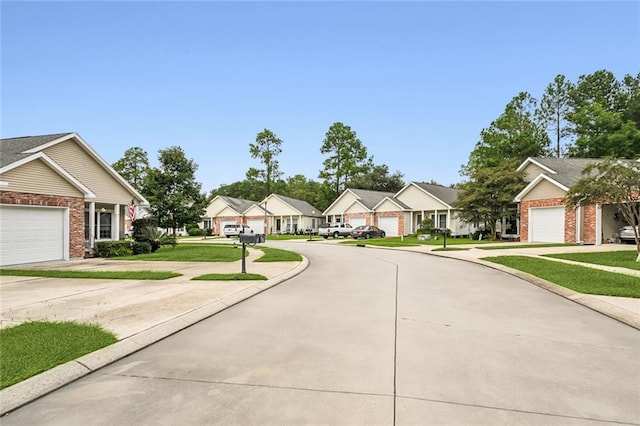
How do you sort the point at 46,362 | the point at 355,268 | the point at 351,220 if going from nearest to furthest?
the point at 46,362 < the point at 355,268 < the point at 351,220

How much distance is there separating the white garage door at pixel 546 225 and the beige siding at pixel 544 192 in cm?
89

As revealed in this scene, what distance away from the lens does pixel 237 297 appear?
8.14m

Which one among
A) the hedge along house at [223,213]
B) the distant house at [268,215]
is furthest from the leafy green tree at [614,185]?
the hedge along house at [223,213]

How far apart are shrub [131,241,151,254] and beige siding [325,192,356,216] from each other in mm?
30281

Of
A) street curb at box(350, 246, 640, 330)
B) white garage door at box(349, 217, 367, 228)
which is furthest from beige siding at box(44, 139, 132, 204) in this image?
white garage door at box(349, 217, 367, 228)

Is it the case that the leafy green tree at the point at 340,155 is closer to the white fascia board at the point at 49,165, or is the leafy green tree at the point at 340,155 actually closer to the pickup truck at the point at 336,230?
the pickup truck at the point at 336,230

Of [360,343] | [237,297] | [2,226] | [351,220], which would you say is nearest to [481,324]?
[360,343]

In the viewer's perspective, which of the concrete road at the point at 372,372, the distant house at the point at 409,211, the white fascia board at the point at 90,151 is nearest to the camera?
the concrete road at the point at 372,372

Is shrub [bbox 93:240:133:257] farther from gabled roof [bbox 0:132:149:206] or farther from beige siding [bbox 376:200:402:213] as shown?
beige siding [bbox 376:200:402:213]

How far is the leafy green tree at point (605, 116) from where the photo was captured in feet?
135

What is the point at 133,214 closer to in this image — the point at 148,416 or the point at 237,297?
the point at 237,297

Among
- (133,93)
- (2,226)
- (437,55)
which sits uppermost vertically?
(437,55)

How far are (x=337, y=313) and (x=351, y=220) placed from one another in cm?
4036

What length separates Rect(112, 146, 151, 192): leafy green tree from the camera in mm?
52969
